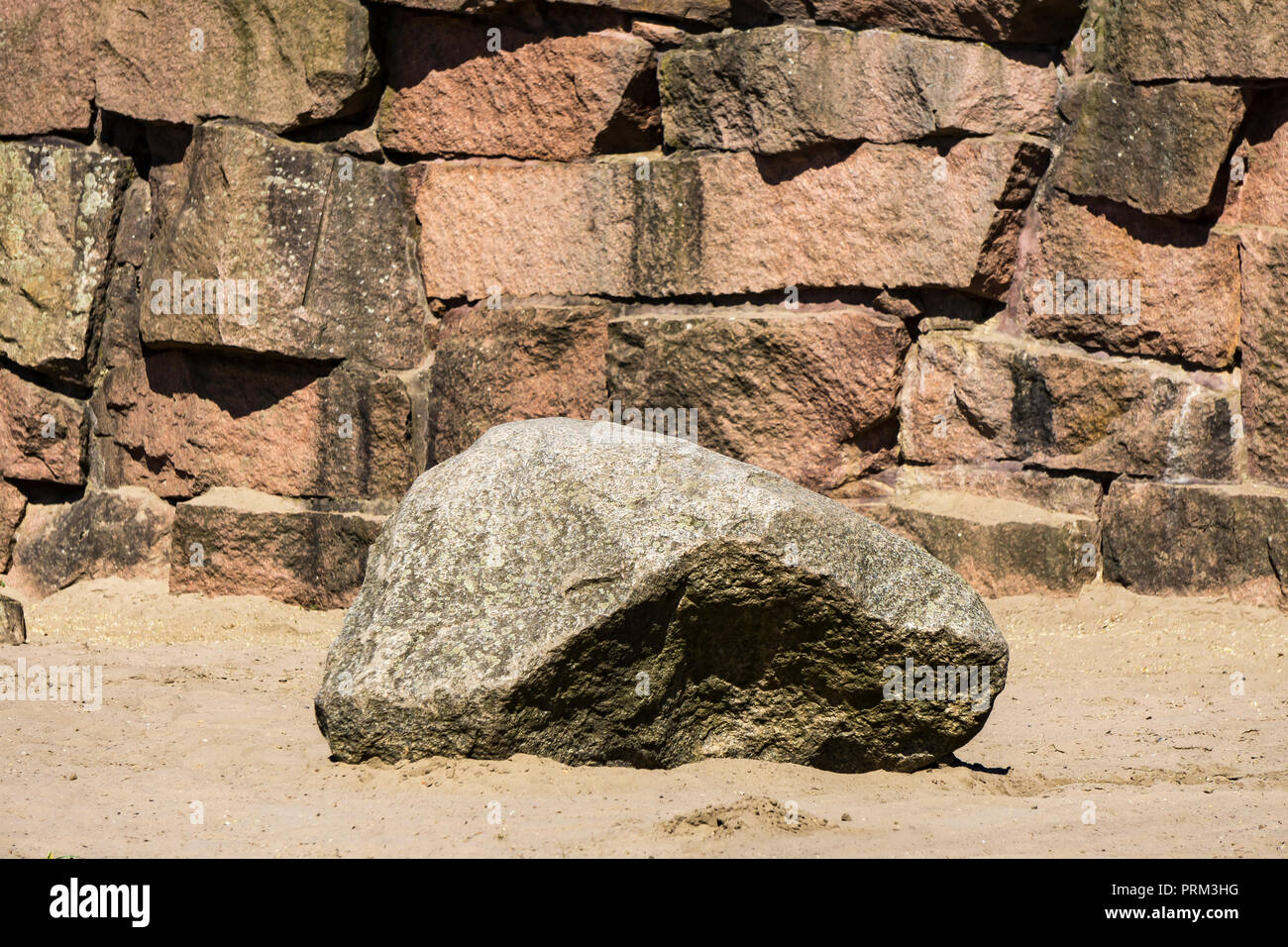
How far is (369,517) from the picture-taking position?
6277mm

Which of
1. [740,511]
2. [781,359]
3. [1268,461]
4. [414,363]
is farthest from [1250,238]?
[414,363]

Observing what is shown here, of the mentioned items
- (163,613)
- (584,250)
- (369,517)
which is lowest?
(163,613)

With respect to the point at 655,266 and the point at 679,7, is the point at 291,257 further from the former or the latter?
the point at 679,7

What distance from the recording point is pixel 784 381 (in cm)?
587

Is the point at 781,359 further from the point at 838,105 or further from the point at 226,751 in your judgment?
the point at 226,751

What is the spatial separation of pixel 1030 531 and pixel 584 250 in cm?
212

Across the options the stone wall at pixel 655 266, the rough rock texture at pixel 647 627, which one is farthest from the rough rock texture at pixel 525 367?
the rough rock texture at pixel 647 627

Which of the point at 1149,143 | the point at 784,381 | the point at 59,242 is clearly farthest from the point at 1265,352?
the point at 59,242

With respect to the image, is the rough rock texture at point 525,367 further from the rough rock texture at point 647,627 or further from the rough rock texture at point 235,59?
the rough rock texture at point 647,627

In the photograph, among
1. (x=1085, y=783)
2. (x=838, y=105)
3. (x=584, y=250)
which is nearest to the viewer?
(x=1085, y=783)

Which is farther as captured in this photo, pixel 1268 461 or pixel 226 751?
pixel 1268 461

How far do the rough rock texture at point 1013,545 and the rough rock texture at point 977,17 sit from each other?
177 cm

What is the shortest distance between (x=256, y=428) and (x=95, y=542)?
3.04ft

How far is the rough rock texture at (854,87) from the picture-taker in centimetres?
564
